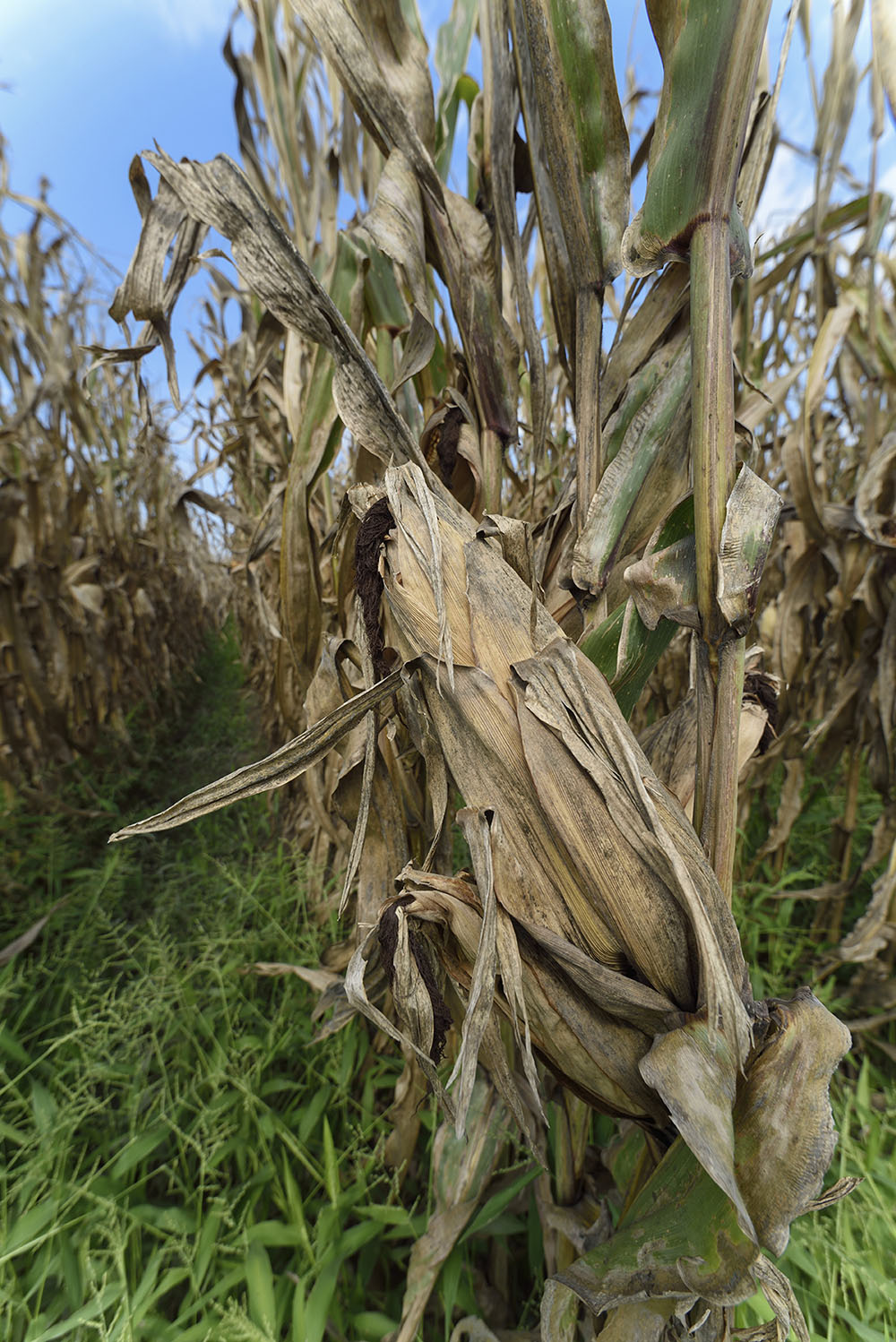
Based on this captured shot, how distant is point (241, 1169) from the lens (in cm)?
74

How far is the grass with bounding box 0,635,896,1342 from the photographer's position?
618 mm

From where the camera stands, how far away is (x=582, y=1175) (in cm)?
54

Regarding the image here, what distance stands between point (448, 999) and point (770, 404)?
0.57 meters

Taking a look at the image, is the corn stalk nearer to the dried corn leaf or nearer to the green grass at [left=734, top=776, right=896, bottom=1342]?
the dried corn leaf

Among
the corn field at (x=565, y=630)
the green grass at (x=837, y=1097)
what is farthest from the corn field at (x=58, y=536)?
the green grass at (x=837, y=1097)

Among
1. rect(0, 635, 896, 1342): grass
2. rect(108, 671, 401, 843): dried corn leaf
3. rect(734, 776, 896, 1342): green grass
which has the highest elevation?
rect(108, 671, 401, 843): dried corn leaf

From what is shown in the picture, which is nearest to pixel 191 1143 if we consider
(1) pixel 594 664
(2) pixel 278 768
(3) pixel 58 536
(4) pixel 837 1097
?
(2) pixel 278 768

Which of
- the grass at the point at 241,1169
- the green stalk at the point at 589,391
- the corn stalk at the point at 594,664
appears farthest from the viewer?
the grass at the point at 241,1169

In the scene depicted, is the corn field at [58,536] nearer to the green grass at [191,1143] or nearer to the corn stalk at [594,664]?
the green grass at [191,1143]

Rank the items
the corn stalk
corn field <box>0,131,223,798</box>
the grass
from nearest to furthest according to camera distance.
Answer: the corn stalk, the grass, corn field <box>0,131,223,798</box>

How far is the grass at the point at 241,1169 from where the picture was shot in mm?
618

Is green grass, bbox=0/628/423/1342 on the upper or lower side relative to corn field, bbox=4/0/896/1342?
lower

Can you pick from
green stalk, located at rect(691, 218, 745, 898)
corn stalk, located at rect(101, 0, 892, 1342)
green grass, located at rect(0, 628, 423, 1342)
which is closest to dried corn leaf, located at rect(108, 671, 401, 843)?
corn stalk, located at rect(101, 0, 892, 1342)

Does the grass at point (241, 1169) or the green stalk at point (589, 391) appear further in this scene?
the grass at point (241, 1169)
